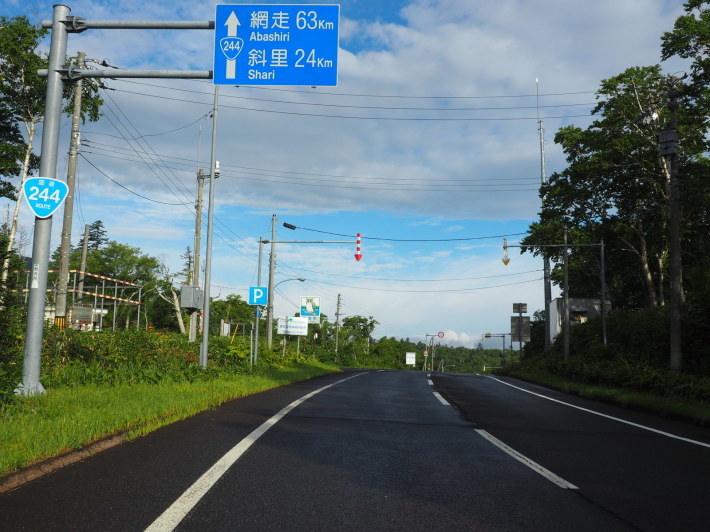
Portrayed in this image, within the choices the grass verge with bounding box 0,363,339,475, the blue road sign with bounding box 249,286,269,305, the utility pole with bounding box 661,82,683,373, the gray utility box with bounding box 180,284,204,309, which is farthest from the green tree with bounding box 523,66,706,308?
the grass verge with bounding box 0,363,339,475

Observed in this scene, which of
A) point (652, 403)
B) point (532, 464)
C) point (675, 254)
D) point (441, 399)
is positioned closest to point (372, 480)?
point (532, 464)

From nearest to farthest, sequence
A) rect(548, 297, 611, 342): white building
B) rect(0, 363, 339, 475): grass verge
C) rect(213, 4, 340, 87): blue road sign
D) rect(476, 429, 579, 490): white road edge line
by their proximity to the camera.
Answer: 1. rect(476, 429, 579, 490): white road edge line
2. rect(0, 363, 339, 475): grass verge
3. rect(213, 4, 340, 87): blue road sign
4. rect(548, 297, 611, 342): white building

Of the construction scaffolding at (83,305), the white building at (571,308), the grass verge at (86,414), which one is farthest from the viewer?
the white building at (571,308)

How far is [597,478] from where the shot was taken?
232 inches

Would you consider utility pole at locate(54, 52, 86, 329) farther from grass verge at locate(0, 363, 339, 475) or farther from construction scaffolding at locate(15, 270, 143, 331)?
grass verge at locate(0, 363, 339, 475)

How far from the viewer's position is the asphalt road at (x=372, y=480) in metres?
4.29

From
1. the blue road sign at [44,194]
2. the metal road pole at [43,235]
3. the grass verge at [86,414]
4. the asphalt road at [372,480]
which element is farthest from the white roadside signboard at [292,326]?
the blue road sign at [44,194]

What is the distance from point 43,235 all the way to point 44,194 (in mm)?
716

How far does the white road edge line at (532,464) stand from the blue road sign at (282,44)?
632 centimetres

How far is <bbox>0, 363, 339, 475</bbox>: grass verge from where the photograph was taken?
593 centimetres

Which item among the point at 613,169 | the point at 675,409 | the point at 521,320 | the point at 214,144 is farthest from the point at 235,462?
the point at 521,320

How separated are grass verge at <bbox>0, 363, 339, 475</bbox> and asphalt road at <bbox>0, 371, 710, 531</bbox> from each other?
379 mm

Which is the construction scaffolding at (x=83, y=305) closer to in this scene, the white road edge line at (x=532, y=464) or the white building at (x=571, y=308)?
the white road edge line at (x=532, y=464)

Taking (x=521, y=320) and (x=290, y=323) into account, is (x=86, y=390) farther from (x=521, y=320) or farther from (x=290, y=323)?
(x=521, y=320)
